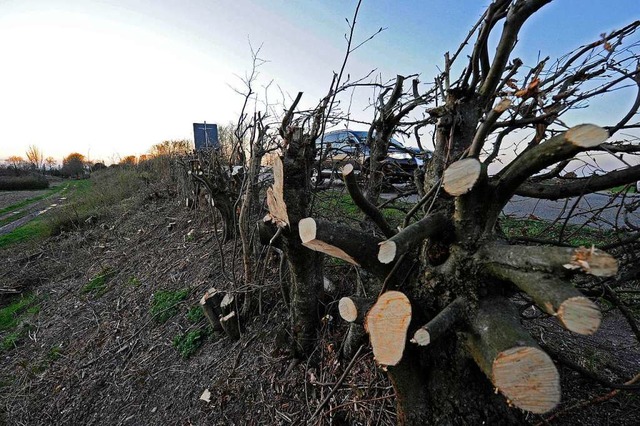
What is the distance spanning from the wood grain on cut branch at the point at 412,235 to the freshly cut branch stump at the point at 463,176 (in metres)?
0.20

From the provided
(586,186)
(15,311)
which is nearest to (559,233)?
(586,186)

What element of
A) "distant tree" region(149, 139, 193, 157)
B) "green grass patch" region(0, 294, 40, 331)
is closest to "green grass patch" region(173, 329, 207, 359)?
"green grass patch" region(0, 294, 40, 331)

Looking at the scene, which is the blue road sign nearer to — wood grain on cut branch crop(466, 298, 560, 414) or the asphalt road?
the asphalt road

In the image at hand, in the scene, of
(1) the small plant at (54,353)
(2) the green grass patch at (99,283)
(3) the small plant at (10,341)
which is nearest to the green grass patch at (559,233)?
(1) the small plant at (54,353)

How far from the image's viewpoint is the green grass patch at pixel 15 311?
5.30m

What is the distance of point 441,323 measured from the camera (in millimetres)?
1191

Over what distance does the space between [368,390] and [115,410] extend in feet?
9.17

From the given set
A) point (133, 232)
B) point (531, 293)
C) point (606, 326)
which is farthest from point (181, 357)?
point (133, 232)

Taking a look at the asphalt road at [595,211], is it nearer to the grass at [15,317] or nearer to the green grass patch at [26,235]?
the grass at [15,317]

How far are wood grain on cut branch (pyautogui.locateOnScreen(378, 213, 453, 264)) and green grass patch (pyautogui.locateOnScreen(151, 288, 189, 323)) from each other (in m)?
→ 3.83

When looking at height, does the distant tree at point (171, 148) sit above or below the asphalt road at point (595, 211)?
above

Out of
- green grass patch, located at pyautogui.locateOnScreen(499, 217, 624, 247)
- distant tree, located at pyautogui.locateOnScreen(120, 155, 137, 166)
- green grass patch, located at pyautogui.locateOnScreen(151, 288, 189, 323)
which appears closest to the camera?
green grass patch, located at pyautogui.locateOnScreen(499, 217, 624, 247)

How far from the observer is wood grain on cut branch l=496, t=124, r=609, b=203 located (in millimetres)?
928

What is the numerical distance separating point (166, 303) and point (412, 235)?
411 cm
